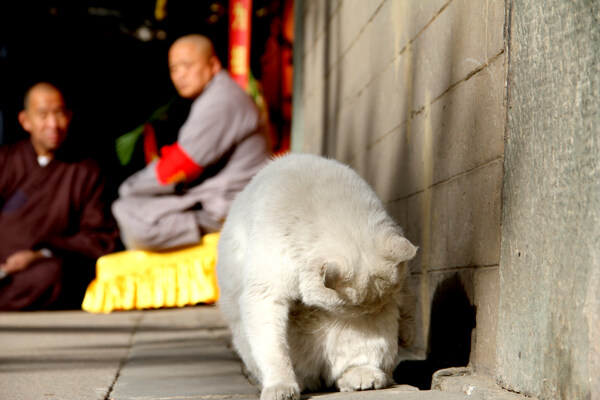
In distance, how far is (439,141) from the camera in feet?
9.39

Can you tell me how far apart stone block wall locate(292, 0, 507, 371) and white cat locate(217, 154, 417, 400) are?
0.86ft

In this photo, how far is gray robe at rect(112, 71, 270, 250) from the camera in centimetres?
561

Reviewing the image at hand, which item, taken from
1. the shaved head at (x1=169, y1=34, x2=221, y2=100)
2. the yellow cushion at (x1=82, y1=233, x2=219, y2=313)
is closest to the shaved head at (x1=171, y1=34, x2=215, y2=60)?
the shaved head at (x1=169, y1=34, x2=221, y2=100)

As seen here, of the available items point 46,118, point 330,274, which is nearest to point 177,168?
point 46,118

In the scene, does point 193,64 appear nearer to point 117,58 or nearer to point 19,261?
point 19,261

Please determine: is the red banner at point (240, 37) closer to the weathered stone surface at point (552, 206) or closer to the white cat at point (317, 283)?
the white cat at point (317, 283)

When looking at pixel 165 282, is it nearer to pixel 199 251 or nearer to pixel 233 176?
pixel 199 251

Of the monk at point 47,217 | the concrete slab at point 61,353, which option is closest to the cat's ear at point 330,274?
the concrete slab at point 61,353

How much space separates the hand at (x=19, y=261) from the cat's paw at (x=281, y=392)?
13.1 ft

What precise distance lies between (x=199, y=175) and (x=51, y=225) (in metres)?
1.15

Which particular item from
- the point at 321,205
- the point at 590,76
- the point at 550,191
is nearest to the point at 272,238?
the point at 321,205

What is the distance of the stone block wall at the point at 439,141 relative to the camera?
7.77 feet

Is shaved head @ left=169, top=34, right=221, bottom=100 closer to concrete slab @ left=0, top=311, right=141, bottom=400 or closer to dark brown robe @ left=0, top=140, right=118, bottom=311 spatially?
dark brown robe @ left=0, top=140, right=118, bottom=311

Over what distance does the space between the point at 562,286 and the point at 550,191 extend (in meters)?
0.22
